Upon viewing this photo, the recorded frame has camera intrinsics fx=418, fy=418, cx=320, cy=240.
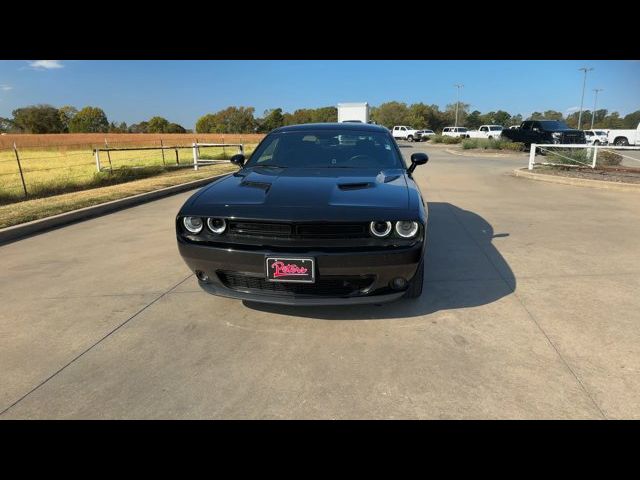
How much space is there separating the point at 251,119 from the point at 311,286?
94934mm

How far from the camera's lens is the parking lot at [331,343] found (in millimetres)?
2279

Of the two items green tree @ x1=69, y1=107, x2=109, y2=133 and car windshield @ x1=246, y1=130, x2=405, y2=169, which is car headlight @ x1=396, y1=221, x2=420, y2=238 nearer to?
car windshield @ x1=246, y1=130, x2=405, y2=169

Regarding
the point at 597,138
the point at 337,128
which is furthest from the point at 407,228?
the point at 597,138

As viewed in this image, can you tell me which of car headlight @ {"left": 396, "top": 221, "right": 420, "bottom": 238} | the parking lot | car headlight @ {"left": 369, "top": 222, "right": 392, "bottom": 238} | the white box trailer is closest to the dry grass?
the parking lot

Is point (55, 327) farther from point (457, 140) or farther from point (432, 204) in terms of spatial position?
point (457, 140)

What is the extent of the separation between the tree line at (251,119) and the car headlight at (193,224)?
3097 inches

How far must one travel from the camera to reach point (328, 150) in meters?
4.27

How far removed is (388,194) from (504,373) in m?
1.42

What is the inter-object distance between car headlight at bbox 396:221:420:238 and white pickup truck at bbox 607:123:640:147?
34638 millimetres

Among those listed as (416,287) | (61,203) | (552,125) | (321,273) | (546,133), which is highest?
(552,125)

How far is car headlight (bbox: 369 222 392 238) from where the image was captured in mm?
2814

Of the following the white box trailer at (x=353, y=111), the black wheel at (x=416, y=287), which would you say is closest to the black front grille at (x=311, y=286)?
the black wheel at (x=416, y=287)

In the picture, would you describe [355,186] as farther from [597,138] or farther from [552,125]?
[597,138]
